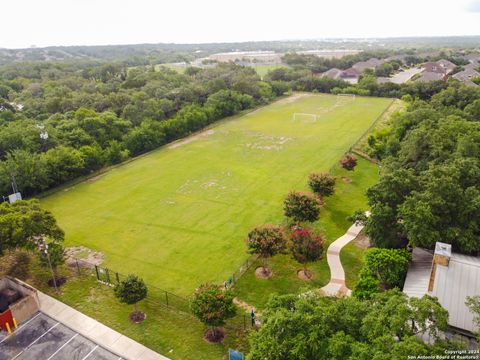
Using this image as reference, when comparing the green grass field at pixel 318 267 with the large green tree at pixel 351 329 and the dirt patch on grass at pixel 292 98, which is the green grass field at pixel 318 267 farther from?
the dirt patch on grass at pixel 292 98

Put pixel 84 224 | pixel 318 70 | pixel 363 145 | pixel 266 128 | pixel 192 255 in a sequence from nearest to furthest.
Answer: pixel 192 255 → pixel 84 224 → pixel 363 145 → pixel 266 128 → pixel 318 70

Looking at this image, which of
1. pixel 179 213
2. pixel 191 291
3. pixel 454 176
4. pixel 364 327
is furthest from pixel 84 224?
pixel 454 176

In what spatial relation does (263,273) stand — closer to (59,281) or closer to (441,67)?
(59,281)

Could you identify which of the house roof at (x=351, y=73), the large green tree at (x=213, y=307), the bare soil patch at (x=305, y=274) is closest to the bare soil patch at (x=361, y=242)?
the bare soil patch at (x=305, y=274)

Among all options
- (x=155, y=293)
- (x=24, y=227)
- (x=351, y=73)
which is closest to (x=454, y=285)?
(x=155, y=293)

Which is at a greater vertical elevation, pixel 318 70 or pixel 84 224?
pixel 318 70

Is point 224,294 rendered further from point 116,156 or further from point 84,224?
point 116,156

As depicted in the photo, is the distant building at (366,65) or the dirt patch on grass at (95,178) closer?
the dirt patch on grass at (95,178)
